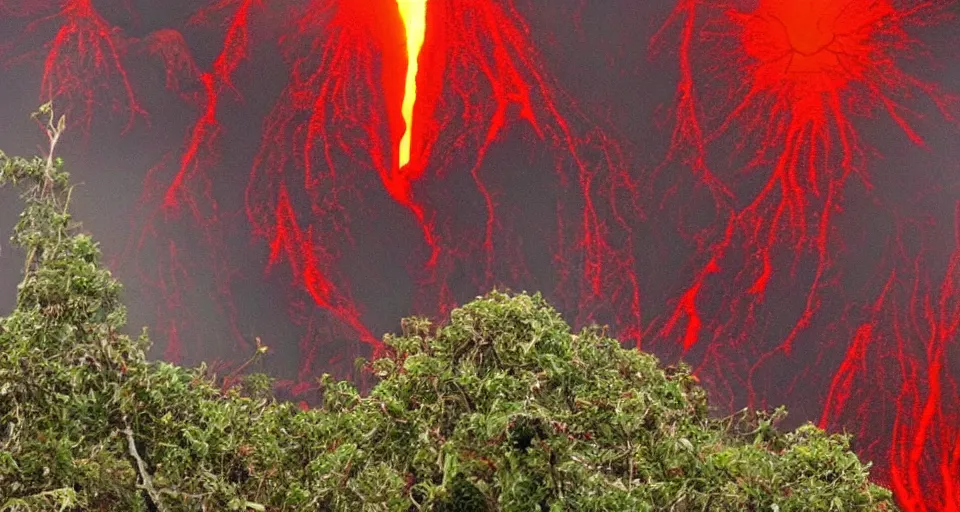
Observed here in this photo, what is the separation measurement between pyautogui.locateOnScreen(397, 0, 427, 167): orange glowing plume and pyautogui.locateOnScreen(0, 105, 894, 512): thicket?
1988 centimetres

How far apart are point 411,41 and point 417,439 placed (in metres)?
22.0

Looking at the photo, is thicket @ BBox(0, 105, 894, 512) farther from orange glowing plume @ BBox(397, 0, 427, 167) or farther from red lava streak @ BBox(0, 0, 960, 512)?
orange glowing plume @ BBox(397, 0, 427, 167)

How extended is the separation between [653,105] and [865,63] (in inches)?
251

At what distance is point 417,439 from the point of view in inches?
175

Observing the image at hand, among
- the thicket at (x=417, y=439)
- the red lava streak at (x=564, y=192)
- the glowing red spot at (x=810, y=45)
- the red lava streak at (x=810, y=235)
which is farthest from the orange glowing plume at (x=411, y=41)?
the thicket at (x=417, y=439)

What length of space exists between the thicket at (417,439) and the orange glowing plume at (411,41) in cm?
1988

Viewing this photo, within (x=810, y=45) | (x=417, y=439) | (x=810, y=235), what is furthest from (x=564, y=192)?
(x=417, y=439)

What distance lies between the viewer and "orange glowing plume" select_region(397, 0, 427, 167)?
975 inches

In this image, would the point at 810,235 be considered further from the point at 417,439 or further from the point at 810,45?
the point at 417,439

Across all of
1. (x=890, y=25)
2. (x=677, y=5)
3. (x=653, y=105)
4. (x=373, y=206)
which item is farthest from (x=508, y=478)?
(x=890, y=25)

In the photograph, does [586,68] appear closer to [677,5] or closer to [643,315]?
[677,5]

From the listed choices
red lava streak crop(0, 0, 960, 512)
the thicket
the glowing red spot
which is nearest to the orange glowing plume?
red lava streak crop(0, 0, 960, 512)

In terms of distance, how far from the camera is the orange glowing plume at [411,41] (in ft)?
81.3

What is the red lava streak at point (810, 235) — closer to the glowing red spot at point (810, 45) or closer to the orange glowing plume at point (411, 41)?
the glowing red spot at point (810, 45)
